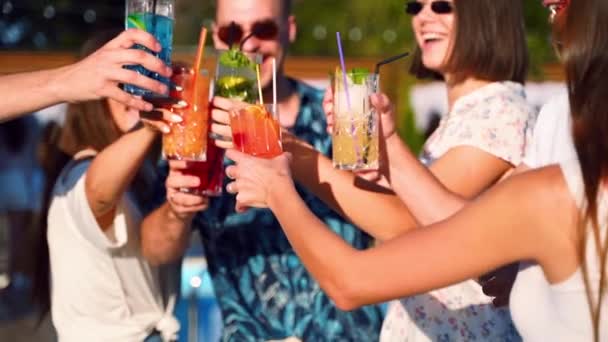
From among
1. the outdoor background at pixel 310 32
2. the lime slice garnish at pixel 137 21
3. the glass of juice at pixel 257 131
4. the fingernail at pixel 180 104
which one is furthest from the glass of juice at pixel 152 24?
the outdoor background at pixel 310 32

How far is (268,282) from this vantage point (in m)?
3.79

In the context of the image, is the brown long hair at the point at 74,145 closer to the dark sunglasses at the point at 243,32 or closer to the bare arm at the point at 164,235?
the bare arm at the point at 164,235

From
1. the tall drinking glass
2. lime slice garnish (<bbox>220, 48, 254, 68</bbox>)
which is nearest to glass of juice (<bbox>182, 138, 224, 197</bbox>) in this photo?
the tall drinking glass

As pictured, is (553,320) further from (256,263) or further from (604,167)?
(256,263)

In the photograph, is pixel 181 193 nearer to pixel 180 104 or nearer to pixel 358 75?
pixel 180 104

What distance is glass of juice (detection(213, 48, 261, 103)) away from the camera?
3230mm

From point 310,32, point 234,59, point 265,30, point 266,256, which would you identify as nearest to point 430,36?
point 265,30

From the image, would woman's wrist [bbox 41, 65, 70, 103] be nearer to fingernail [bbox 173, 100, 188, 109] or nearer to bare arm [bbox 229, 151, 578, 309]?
fingernail [bbox 173, 100, 188, 109]

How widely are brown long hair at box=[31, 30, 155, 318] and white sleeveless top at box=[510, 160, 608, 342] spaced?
75.2 inches

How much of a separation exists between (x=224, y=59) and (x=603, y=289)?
144cm

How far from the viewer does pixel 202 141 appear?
328 centimetres

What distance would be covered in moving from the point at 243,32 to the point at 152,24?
83 cm

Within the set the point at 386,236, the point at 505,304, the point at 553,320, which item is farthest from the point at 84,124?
the point at 553,320

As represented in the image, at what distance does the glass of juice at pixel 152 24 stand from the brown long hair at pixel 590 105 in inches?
47.6
